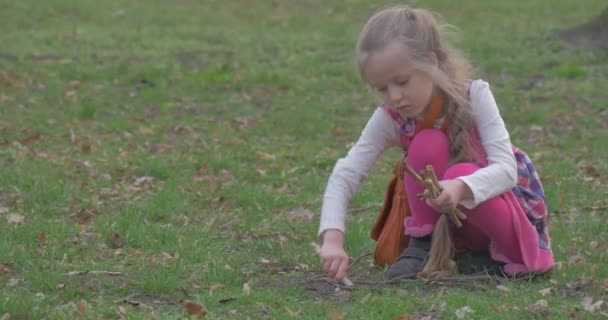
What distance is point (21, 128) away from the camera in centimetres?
846

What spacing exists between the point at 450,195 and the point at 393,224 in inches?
28.7

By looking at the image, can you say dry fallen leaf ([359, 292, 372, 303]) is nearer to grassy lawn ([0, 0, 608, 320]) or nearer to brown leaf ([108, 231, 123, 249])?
grassy lawn ([0, 0, 608, 320])

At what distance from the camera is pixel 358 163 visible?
430 cm

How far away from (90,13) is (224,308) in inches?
463

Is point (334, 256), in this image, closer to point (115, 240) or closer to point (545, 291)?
point (545, 291)

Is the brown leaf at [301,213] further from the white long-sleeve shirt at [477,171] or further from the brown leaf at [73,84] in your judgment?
the brown leaf at [73,84]

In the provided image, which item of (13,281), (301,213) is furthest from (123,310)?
(301,213)

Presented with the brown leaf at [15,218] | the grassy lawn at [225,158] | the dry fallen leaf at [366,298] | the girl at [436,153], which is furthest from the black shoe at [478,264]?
the brown leaf at [15,218]

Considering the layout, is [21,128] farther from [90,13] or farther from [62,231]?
[90,13]

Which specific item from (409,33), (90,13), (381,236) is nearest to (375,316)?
(381,236)

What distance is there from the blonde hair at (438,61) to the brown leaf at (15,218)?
247 cm

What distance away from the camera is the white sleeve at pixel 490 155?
12.9ft

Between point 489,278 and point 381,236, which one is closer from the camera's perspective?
point 489,278

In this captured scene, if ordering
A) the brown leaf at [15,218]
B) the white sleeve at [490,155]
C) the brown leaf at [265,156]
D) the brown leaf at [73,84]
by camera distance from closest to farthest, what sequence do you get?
the white sleeve at [490,155] → the brown leaf at [15,218] → the brown leaf at [265,156] → the brown leaf at [73,84]
